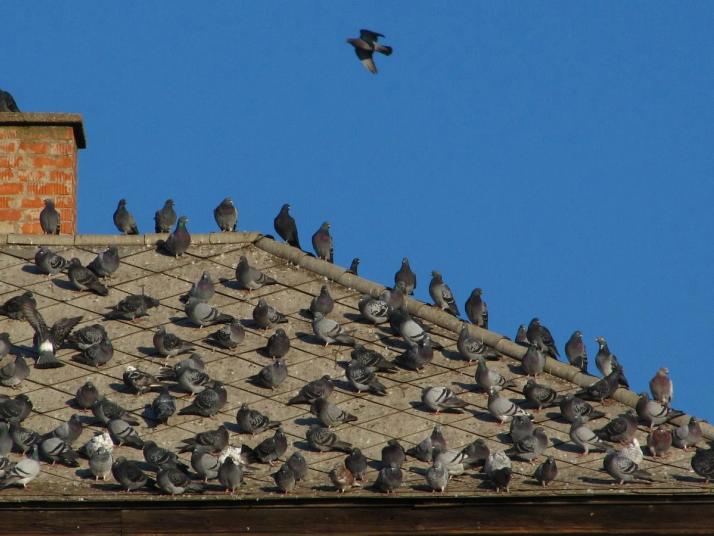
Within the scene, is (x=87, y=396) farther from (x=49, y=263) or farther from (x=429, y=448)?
(x=49, y=263)

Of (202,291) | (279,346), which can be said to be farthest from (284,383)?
(202,291)

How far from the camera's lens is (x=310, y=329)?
25109 mm

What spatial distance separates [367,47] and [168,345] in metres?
4.98

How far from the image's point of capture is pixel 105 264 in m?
26.3

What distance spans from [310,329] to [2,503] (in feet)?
21.1

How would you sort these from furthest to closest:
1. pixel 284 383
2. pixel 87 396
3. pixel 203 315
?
pixel 203 315 → pixel 284 383 → pixel 87 396

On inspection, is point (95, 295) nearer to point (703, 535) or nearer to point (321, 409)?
point (321, 409)

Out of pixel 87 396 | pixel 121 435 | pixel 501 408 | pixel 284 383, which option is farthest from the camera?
pixel 284 383

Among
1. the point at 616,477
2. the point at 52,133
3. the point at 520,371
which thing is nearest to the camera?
the point at 616,477

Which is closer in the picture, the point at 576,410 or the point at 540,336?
the point at 576,410

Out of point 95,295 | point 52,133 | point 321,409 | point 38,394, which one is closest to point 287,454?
point 321,409

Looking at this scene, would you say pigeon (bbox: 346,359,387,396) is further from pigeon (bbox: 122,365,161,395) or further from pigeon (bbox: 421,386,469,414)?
pigeon (bbox: 122,365,161,395)

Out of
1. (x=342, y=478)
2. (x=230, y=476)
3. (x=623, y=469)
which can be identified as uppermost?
(x=623, y=469)

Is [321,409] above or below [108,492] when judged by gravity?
above
